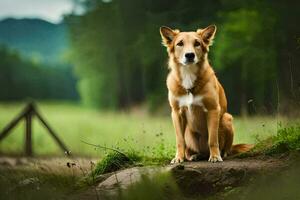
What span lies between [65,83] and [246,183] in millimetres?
30463

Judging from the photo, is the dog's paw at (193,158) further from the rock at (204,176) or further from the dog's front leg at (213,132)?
the rock at (204,176)

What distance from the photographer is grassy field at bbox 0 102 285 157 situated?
8.95 metres

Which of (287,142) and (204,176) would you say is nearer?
(204,176)

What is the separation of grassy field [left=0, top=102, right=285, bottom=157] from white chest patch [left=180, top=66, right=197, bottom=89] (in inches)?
49.6

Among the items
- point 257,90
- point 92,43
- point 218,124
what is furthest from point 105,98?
point 218,124

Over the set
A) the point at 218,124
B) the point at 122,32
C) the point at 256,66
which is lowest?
the point at 218,124

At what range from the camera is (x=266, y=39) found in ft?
65.2

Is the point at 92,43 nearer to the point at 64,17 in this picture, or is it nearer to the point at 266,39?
the point at 64,17

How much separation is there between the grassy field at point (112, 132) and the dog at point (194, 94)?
0.89m

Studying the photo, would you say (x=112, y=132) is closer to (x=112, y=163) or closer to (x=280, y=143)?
(x=112, y=163)

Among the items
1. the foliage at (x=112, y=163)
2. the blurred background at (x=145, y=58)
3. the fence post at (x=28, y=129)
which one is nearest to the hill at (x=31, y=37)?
the blurred background at (x=145, y=58)

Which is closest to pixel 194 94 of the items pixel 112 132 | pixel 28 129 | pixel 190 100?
pixel 190 100

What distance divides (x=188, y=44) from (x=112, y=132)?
12.6 m

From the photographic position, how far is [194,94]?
750cm
